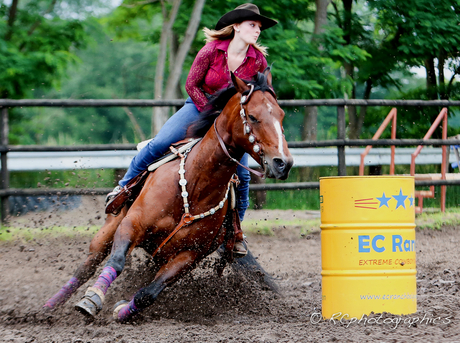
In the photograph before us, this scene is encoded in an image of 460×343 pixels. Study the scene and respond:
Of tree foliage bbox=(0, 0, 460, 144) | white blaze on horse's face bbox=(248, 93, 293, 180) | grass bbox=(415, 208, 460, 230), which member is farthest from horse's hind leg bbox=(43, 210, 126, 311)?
tree foliage bbox=(0, 0, 460, 144)

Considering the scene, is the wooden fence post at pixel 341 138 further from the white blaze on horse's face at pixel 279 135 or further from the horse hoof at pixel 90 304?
the horse hoof at pixel 90 304

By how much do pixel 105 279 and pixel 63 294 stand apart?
2.65ft

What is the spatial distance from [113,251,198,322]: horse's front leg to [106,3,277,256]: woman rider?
30.1 inches

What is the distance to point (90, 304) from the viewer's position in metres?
2.99

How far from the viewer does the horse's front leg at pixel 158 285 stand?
331 cm

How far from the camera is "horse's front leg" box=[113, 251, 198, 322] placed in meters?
3.31

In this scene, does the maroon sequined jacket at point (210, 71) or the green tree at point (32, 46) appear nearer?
the maroon sequined jacket at point (210, 71)

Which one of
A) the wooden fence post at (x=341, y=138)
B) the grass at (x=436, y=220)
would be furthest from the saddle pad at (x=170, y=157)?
the grass at (x=436, y=220)

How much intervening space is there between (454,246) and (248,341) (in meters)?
3.97

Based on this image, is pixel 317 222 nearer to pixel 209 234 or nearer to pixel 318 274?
pixel 318 274

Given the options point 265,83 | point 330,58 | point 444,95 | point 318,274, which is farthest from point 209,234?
point 444,95

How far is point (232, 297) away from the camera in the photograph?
425 cm

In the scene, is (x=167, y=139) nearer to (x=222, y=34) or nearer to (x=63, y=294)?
(x=222, y=34)

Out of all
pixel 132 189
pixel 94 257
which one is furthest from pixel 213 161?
pixel 94 257
